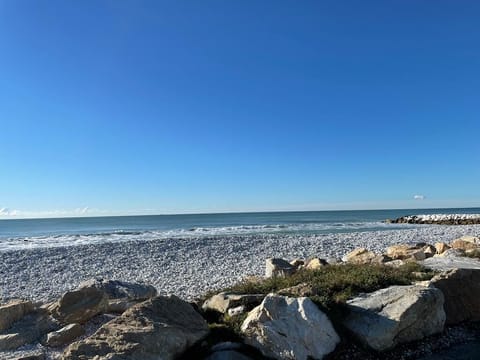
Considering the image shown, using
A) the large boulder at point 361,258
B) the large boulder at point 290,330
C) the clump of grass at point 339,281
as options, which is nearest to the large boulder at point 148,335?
the large boulder at point 290,330

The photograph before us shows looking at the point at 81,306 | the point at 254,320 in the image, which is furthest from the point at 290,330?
the point at 81,306

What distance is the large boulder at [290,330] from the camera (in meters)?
5.09

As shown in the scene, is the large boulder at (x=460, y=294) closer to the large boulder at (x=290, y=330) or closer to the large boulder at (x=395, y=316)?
the large boulder at (x=395, y=316)

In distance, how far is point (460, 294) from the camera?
6.92 metres

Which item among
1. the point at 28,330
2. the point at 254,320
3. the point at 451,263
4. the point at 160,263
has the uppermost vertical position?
the point at 451,263

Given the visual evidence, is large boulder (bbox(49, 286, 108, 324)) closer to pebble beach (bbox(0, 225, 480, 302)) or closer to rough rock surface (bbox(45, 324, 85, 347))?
rough rock surface (bbox(45, 324, 85, 347))

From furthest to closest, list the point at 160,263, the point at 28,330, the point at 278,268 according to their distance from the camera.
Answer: the point at 160,263, the point at 278,268, the point at 28,330

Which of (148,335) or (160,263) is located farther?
(160,263)

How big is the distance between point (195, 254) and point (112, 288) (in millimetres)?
12342

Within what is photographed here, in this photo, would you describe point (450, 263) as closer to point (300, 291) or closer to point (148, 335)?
point (300, 291)

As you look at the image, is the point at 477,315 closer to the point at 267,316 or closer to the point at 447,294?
the point at 447,294

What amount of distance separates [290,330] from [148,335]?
1867 millimetres

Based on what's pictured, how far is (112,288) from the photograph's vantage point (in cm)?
726

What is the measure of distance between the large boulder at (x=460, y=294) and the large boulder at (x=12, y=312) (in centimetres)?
723
